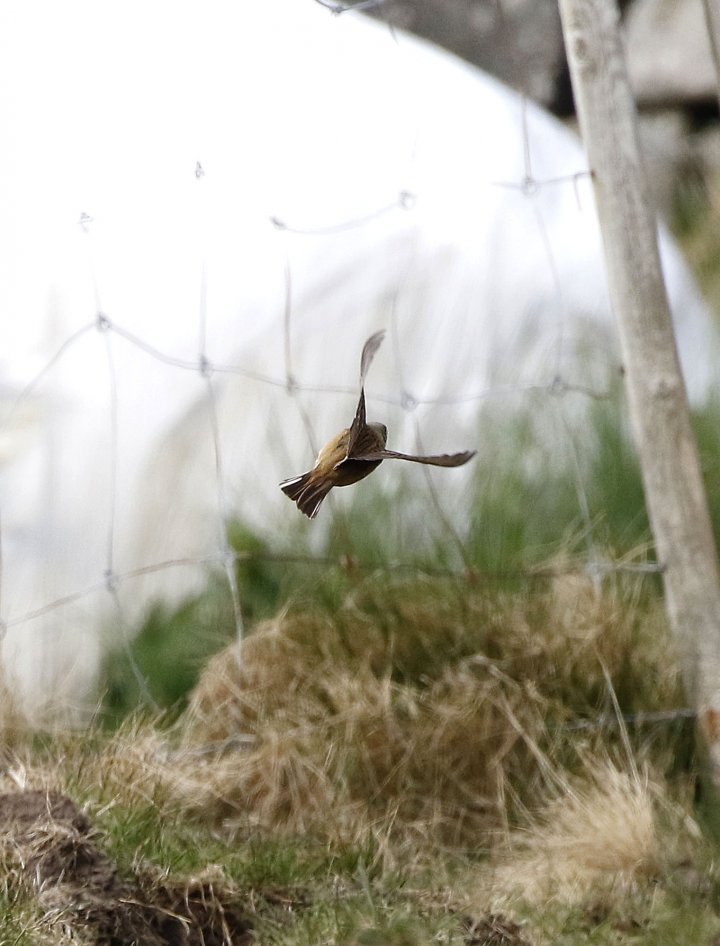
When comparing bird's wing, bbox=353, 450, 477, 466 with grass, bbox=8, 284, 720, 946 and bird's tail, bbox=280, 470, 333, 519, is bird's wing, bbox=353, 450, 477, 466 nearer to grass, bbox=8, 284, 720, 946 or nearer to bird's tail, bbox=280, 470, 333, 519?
bird's tail, bbox=280, 470, 333, 519

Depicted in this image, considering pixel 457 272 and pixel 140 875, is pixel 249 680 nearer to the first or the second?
pixel 140 875

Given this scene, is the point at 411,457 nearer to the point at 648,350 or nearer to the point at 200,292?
the point at 648,350

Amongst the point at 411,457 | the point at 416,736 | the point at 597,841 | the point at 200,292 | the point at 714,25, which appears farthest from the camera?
the point at 200,292

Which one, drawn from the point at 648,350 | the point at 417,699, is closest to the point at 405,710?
the point at 417,699

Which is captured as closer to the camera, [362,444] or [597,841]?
[362,444]

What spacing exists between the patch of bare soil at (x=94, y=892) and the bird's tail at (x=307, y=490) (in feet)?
1.74

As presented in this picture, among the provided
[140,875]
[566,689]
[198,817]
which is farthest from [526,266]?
[140,875]

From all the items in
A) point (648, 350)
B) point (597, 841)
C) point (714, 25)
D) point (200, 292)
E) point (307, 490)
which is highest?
point (714, 25)

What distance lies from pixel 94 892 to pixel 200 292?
119cm

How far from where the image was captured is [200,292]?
1.94m

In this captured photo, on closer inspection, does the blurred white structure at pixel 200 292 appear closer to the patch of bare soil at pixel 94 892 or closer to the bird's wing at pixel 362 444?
the patch of bare soil at pixel 94 892

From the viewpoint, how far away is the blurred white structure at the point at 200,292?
1912 mm

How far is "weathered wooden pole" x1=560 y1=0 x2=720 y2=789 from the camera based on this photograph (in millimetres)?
1474

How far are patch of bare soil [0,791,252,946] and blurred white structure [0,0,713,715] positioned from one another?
723 mm
